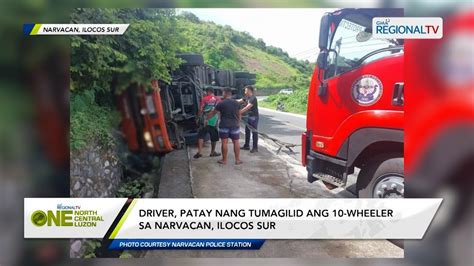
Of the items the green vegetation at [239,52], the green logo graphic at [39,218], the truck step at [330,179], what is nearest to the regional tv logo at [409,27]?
the green vegetation at [239,52]

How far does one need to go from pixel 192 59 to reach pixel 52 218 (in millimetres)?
1530

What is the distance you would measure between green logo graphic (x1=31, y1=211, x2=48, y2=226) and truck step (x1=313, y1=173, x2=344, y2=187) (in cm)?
200

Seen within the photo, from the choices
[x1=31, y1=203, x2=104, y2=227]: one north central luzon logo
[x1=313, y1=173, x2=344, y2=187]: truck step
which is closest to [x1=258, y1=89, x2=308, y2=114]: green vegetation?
[x1=313, y1=173, x2=344, y2=187]: truck step

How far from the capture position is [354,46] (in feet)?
7.72

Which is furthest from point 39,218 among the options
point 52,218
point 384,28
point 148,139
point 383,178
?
point 384,28

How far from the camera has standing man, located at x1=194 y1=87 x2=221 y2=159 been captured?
7.91 feet

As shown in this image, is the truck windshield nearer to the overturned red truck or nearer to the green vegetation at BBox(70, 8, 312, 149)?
the green vegetation at BBox(70, 8, 312, 149)

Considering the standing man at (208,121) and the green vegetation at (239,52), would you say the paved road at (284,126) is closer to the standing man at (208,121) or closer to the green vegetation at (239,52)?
the green vegetation at (239,52)

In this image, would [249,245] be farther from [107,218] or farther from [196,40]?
[196,40]

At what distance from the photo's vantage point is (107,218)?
2250 mm

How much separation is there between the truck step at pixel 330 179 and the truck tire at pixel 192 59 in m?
1.23

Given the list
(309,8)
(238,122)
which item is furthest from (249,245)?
(309,8)

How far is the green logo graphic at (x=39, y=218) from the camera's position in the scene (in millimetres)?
2256

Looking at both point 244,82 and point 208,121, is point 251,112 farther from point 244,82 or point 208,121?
point 208,121
